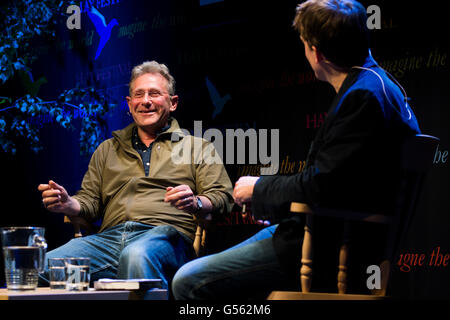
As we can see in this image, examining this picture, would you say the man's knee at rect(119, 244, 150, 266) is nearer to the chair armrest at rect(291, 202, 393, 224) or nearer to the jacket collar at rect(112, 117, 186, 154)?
the jacket collar at rect(112, 117, 186, 154)

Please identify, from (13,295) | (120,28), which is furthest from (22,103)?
(13,295)

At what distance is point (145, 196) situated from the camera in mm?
3174

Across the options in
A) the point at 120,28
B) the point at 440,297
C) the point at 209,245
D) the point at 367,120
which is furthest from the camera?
the point at 120,28

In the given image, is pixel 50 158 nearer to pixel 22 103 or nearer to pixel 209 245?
pixel 22 103

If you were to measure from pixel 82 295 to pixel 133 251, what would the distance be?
89 centimetres

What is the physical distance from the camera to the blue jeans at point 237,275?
77.2 inches

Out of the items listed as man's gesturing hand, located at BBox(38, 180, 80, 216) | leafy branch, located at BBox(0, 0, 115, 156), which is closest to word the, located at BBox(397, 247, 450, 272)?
man's gesturing hand, located at BBox(38, 180, 80, 216)

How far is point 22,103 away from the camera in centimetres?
420

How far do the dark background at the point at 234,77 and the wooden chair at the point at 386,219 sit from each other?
1.27 metres

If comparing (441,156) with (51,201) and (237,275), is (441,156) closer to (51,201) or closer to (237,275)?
(237,275)

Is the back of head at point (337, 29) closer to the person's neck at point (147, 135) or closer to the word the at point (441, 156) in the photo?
the word the at point (441, 156)

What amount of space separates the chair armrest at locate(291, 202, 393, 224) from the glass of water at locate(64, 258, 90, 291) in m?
0.80

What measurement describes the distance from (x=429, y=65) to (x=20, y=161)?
3.58m

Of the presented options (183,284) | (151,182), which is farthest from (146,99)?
(183,284)
